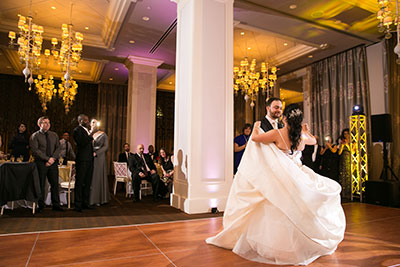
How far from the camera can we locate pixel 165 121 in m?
14.1

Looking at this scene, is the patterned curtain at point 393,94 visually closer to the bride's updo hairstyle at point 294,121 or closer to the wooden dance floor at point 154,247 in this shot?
the wooden dance floor at point 154,247

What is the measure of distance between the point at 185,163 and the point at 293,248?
8.84 ft

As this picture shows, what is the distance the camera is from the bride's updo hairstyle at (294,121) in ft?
8.27

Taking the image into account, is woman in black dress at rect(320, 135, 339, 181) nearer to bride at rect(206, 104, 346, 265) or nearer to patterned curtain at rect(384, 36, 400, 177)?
patterned curtain at rect(384, 36, 400, 177)

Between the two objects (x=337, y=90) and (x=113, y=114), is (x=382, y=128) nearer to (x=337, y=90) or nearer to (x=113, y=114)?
(x=337, y=90)

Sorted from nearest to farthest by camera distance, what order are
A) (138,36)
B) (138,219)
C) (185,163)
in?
(138,219), (185,163), (138,36)

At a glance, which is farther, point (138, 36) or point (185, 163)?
point (138, 36)

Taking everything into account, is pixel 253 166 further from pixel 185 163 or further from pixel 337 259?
pixel 185 163

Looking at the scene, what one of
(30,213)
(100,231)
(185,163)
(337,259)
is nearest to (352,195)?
(185,163)

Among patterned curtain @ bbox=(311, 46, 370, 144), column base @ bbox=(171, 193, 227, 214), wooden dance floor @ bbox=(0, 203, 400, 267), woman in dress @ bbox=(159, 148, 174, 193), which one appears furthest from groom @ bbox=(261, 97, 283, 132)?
patterned curtain @ bbox=(311, 46, 370, 144)

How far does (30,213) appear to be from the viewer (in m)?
4.35

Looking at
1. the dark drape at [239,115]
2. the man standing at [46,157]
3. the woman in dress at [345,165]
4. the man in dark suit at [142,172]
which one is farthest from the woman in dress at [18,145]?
the dark drape at [239,115]

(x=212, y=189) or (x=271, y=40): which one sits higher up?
(x=271, y=40)

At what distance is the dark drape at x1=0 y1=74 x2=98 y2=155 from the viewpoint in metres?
11.3
